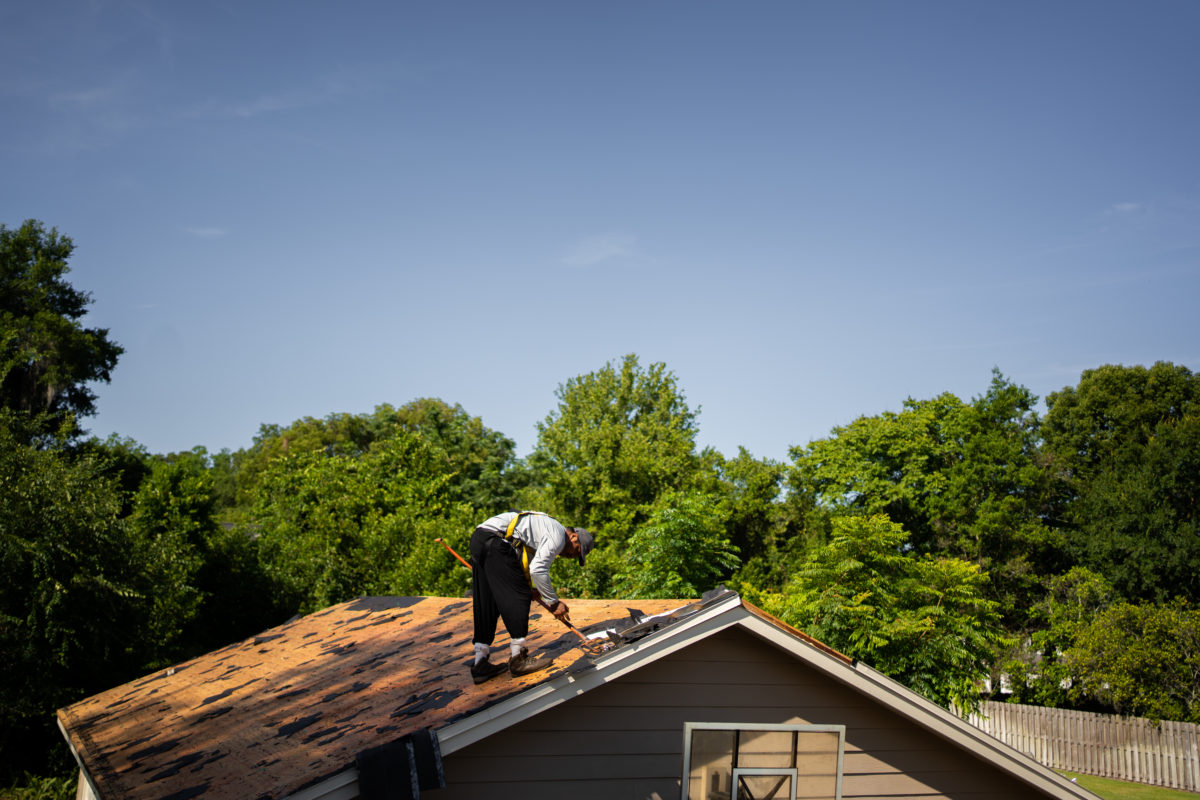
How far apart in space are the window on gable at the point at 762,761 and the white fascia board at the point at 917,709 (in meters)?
0.57

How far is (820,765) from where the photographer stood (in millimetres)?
7871

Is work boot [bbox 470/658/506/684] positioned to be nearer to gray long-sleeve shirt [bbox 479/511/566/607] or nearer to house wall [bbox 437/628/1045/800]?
house wall [bbox 437/628/1045/800]

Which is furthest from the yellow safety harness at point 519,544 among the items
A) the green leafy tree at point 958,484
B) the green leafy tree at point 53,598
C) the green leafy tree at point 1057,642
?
the green leafy tree at point 958,484

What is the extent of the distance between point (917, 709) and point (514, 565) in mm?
3946

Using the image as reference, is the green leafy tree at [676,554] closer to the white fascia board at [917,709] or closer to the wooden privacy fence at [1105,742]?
the wooden privacy fence at [1105,742]

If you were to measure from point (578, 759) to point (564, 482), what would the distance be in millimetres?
35696

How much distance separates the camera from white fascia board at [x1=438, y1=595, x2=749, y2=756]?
6.15m

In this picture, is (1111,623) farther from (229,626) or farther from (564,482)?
(229,626)

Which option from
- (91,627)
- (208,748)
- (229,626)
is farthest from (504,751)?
(229,626)

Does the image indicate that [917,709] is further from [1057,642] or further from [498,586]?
[1057,642]

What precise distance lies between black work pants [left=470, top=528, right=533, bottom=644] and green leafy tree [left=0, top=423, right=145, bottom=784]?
14781 mm

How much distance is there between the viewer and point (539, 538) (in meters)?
6.84

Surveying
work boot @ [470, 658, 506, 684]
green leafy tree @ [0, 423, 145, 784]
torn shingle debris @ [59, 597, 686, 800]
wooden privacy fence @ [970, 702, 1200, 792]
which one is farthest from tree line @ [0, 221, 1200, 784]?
work boot @ [470, 658, 506, 684]

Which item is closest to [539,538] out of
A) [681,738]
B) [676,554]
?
[681,738]
